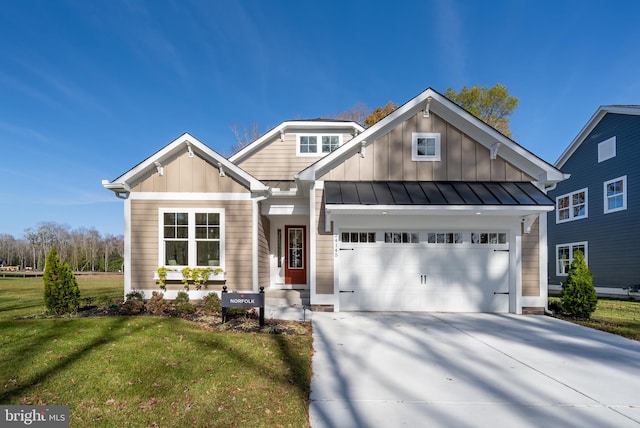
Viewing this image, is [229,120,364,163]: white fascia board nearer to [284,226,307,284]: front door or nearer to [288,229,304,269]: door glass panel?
[284,226,307,284]: front door

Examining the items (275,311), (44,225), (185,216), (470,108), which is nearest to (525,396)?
(275,311)

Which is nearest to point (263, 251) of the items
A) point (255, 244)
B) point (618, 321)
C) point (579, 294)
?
point (255, 244)

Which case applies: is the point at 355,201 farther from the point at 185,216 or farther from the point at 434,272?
the point at 185,216

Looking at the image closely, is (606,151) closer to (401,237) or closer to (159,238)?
(401,237)

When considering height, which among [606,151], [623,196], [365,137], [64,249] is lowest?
[64,249]

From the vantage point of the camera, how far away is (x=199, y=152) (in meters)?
9.75

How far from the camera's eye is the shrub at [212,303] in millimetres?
8406

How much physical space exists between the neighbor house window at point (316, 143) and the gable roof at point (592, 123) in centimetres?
1176

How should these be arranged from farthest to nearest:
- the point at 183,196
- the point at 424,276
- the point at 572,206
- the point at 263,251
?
the point at 572,206
the point at 263,251
the point at 183,196
the point at 424,276

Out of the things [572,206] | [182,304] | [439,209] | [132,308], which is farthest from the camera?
[572,206]

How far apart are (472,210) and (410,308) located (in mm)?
3002

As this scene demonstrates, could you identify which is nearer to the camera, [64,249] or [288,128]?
[288,128]

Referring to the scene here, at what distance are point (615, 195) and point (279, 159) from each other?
14.5 m

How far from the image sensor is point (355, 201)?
27.2 ft
